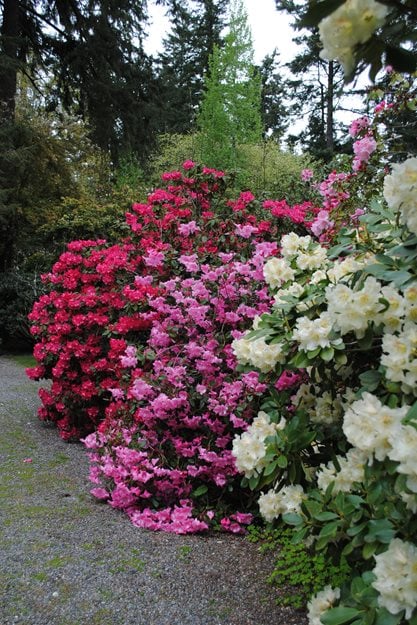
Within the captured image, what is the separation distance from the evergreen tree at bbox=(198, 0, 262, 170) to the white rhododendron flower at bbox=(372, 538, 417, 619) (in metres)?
16.2

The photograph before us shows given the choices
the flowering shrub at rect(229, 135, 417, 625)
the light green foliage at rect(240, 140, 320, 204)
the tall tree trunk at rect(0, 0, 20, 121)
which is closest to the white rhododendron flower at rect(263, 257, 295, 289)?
the flowering shrub at rect(229, 135, 417, 625)

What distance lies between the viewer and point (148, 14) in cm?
1170

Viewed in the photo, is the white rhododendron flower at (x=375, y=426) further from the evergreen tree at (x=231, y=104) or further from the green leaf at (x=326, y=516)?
the evergreen tree at (x=231, y=104)

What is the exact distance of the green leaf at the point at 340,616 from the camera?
1309mm

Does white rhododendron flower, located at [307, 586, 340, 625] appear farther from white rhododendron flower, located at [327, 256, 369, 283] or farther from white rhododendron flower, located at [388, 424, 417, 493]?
white rhododendron flower, located at [327, 256, 369, 283]

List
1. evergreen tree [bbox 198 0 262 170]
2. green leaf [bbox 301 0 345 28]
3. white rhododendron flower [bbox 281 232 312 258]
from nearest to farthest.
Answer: green leaf [bbox 301 0 345 28]
white rhododendron flower [bbox 281 232 312 258]
evergreen tree [bbox 198 0 262 170]

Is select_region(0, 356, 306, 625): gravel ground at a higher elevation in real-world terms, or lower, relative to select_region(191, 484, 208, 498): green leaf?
lower

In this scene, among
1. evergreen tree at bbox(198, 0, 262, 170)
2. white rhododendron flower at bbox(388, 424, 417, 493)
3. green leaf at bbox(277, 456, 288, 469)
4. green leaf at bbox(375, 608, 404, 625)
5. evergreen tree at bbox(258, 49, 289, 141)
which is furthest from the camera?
evergreen tree at bbox(258, 49, 289, 141)

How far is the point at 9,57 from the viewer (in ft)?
32.0

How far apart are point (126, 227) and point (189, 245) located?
652 mm

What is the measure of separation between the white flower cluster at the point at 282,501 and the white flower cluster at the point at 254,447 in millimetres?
97

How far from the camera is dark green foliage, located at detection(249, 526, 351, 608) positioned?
2.18 meters

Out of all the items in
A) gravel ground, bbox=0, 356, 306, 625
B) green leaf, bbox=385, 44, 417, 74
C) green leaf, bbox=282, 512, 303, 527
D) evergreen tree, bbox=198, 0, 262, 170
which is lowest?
gravel ground, bbox=0, 356, 306, 625

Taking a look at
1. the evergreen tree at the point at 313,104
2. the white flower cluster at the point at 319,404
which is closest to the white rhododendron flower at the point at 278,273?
the white flower cluster at the point at 319,404
